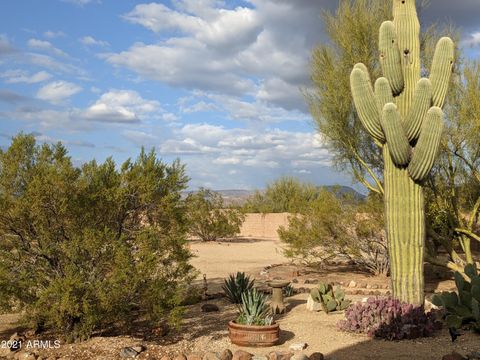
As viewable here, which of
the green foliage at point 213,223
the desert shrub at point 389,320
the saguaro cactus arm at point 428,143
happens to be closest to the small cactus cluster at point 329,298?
the desert shrub at point 389,320

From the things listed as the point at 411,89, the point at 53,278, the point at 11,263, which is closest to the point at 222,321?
the point at 53,278

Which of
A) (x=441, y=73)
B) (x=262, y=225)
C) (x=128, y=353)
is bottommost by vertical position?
(x=128, y=353)

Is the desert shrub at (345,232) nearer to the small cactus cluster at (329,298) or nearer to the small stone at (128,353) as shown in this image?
the small cactus cluster at (329,298)

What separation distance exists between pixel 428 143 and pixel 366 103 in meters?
1.40

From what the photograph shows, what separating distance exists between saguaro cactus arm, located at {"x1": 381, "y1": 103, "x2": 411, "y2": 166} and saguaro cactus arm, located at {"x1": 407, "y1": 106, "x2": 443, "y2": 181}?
179 mm

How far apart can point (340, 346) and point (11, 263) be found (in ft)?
16.0

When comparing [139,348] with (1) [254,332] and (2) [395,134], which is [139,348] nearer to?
(1) [254,332]

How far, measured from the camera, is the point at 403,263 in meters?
8.34

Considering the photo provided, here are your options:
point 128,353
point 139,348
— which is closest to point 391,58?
point 139,348

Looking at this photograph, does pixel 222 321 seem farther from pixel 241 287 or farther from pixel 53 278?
pixel 53 278

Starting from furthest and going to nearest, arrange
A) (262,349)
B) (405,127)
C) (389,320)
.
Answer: (405,127) → (389,320) → (262,349)

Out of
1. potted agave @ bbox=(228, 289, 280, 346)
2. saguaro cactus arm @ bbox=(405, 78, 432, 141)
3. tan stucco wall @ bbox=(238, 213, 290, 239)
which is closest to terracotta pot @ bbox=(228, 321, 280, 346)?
potted agave @ bbox=(228, 289, 280, 346)

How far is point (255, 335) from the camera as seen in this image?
7207mm

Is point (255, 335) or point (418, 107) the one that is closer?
point (255, 335)
